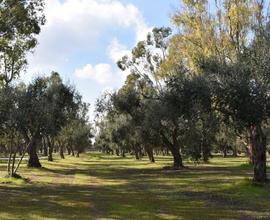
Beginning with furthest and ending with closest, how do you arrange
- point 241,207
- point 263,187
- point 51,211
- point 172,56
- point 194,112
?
point 172,56, point 263,187, point 194,112, point 241,207, point 51,211

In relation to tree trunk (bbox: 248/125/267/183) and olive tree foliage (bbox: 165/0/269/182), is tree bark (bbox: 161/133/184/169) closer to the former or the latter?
olive tree foliage (bbox: 165/0/269/182)

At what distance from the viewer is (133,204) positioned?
22797 mm

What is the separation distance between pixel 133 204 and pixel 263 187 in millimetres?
9369

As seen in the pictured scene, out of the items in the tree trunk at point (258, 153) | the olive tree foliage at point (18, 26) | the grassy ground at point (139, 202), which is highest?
the olive tree foliage at point (18, 26)

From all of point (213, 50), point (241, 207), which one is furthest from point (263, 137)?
point (241, 207)

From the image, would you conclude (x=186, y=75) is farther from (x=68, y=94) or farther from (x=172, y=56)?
(x=68, y=94)

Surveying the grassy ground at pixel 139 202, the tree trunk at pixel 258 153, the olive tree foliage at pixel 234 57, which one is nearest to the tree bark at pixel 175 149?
the olive tree foliage at pixel 234 57

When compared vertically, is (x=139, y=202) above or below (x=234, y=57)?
below

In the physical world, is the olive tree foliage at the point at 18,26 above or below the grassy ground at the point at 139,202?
above

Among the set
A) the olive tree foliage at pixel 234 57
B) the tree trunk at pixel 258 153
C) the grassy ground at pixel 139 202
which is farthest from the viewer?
the tree trunk at pixel 258 153

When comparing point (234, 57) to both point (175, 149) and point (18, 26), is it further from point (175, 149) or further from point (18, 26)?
point (175, 149)

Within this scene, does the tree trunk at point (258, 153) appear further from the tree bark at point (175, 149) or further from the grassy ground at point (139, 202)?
the tree bark at point (175, 149)

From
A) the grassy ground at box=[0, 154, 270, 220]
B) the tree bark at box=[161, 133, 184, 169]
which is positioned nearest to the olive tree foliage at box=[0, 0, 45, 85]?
the grassy ground at box=[0, 154, 270, 220]

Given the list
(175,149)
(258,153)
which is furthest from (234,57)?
(175,149)
